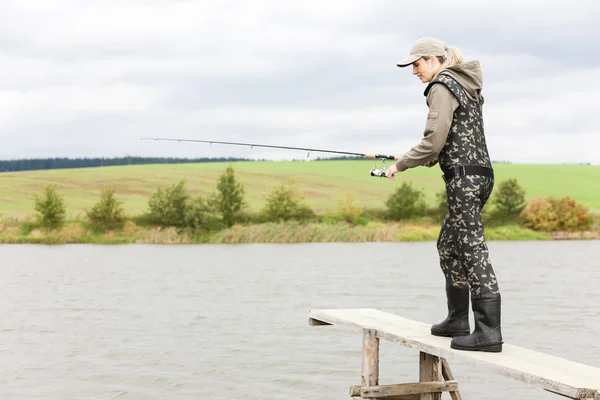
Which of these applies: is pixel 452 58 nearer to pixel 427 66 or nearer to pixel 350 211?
pixel 427 66

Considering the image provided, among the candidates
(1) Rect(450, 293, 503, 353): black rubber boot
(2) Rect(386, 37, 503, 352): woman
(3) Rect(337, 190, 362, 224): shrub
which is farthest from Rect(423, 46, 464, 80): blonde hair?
(3) Rect(337, 190, 362, 224): shrub

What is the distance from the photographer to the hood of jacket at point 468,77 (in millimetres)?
6441

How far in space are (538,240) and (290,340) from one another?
175ft

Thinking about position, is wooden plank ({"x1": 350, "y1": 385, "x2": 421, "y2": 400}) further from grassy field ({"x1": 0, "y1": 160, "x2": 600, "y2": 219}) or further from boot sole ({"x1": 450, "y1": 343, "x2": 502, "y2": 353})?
grassy field ({"x1": 0, "y1": 160, "x2": 600, "y2": 219})

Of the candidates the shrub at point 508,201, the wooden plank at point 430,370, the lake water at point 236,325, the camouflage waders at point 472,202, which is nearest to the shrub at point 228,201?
the shrub at point 508,201

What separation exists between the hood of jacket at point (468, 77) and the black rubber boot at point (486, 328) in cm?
151

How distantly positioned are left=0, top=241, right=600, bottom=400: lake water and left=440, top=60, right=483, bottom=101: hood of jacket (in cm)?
481

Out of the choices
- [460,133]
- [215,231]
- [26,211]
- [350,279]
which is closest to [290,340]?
[460,133]

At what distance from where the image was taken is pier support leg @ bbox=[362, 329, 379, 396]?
7.65m

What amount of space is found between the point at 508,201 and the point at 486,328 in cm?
6927

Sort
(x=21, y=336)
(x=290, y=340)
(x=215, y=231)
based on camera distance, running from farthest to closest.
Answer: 1. (x=215, y=231)
2. (x=21, y=336)
3. (x=290, y=340)

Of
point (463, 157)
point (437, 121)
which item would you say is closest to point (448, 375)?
point (463, 157)

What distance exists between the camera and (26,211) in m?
77.1

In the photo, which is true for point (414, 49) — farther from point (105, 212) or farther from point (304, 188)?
point (304, 188)
